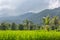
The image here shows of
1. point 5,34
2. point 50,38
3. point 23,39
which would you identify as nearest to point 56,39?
point 50,38

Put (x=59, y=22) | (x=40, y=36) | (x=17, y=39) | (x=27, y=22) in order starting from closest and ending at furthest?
(x=17, y=39), (x=40, y=36), (x=59, y=22), (x=27, y=22)

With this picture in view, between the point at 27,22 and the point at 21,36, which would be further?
the point at 27,22

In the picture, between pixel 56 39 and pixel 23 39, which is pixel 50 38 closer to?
pixel 56 39

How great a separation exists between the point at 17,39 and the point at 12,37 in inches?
17.0

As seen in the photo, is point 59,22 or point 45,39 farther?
point 59,22

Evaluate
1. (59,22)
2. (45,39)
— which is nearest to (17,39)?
(45,39)

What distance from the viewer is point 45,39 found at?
11.1 m

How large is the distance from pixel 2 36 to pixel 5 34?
255 millimetres

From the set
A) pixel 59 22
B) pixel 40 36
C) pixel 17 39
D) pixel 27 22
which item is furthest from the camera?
pixel 27 22

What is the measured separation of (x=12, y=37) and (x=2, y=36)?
1.95 feet

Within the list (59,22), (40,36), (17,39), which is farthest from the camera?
(59,22)

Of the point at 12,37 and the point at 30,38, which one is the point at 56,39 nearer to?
the point at 30,38

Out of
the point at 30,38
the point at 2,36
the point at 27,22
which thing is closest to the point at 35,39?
the point at 30,38

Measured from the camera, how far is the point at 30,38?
1063 centimetres
